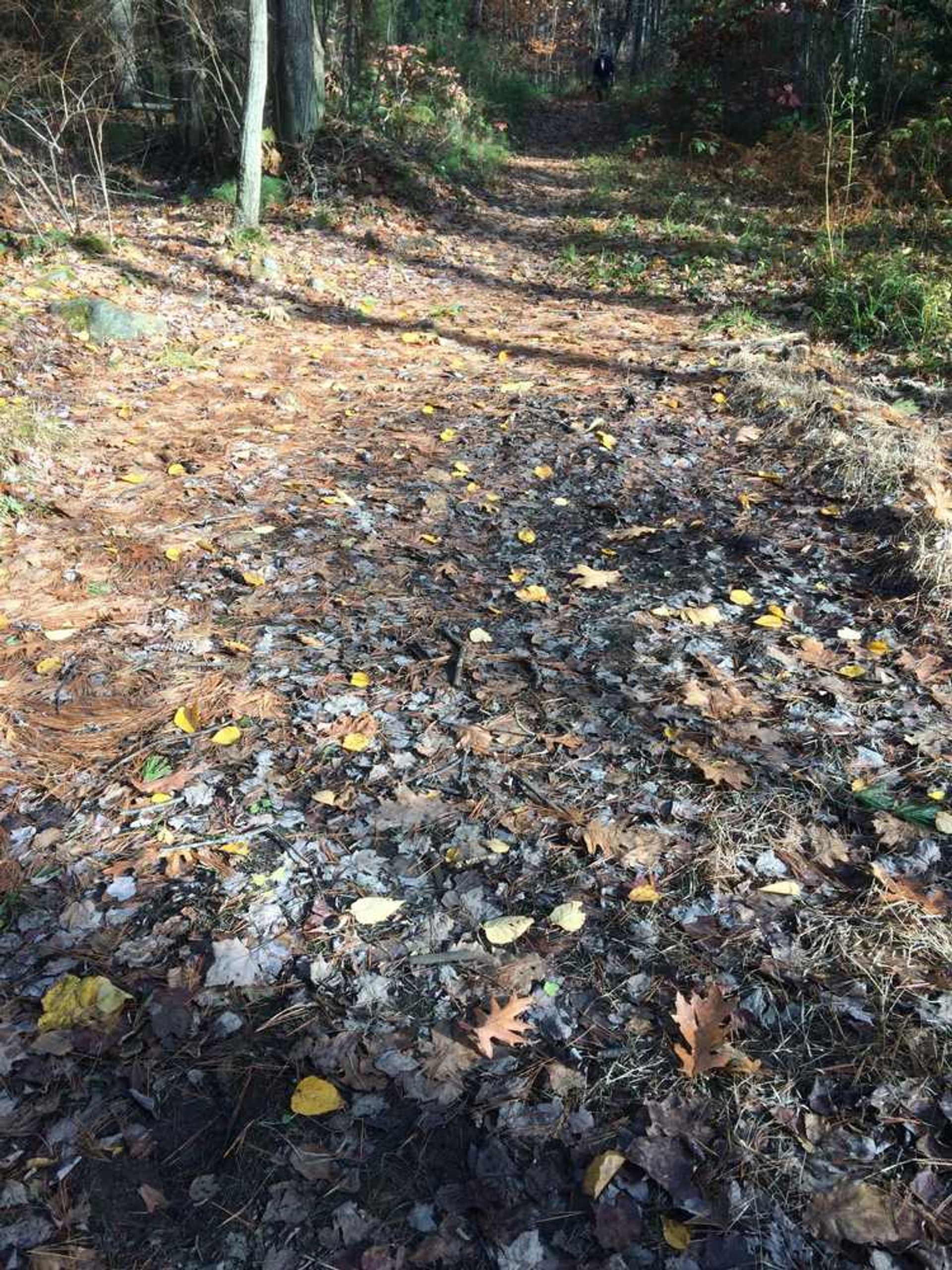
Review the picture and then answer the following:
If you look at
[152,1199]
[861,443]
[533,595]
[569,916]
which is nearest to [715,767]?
[569,916]

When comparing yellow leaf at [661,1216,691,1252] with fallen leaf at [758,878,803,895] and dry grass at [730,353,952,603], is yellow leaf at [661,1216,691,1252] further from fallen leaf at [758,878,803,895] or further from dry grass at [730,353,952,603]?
dry grass at [730,353,952,603]

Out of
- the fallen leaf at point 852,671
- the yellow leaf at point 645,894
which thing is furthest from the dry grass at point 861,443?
the yellow leaf at point 645,894

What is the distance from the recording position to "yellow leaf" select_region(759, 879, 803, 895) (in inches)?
92.0

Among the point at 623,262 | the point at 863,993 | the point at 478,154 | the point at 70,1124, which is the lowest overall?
the point at 70,1124

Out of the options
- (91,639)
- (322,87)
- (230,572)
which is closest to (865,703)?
(230,572)

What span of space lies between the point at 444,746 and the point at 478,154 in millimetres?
13865

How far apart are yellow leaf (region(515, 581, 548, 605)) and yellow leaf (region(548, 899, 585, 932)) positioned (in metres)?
Result: 1.59

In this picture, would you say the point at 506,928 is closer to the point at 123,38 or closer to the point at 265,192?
the point at 265,192

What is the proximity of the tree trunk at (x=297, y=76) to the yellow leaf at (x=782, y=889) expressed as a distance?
11211 millimetres

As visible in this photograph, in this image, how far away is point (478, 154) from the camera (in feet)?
46.2

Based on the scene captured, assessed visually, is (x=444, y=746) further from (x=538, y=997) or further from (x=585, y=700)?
(x=538, y=997)

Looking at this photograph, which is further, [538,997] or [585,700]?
A: [585,700]

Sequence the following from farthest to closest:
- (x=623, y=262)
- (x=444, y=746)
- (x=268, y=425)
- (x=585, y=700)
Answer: (x=623, y=262), (x=268, y=425), (x=585, y=700), (x=444, y=746)

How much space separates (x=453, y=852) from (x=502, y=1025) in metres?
0.57
